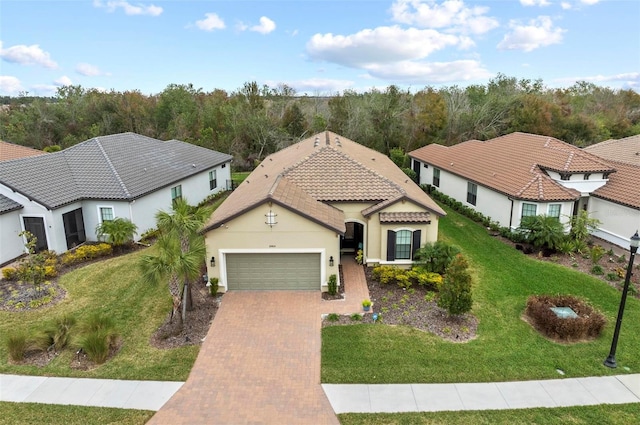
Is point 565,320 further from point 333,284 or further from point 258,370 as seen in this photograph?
point 258,370

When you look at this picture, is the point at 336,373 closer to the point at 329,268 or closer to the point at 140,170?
the point at 329,268

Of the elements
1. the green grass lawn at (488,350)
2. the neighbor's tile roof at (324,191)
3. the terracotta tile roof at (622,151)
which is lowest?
the green grass lawn at (488,350)

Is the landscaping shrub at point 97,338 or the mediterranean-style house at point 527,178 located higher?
the mediterranean-style house at point 527,178

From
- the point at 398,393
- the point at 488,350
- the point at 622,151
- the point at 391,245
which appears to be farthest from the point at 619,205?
the point at 398,393

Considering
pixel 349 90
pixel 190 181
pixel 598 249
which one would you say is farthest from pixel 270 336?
pixel 349 90

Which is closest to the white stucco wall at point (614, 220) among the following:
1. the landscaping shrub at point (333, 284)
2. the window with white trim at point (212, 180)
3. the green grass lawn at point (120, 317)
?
the landscaping shrub at point (333, 284)

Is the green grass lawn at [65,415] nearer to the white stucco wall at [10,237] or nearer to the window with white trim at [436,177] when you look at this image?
the white stucco wall at [10,237]
